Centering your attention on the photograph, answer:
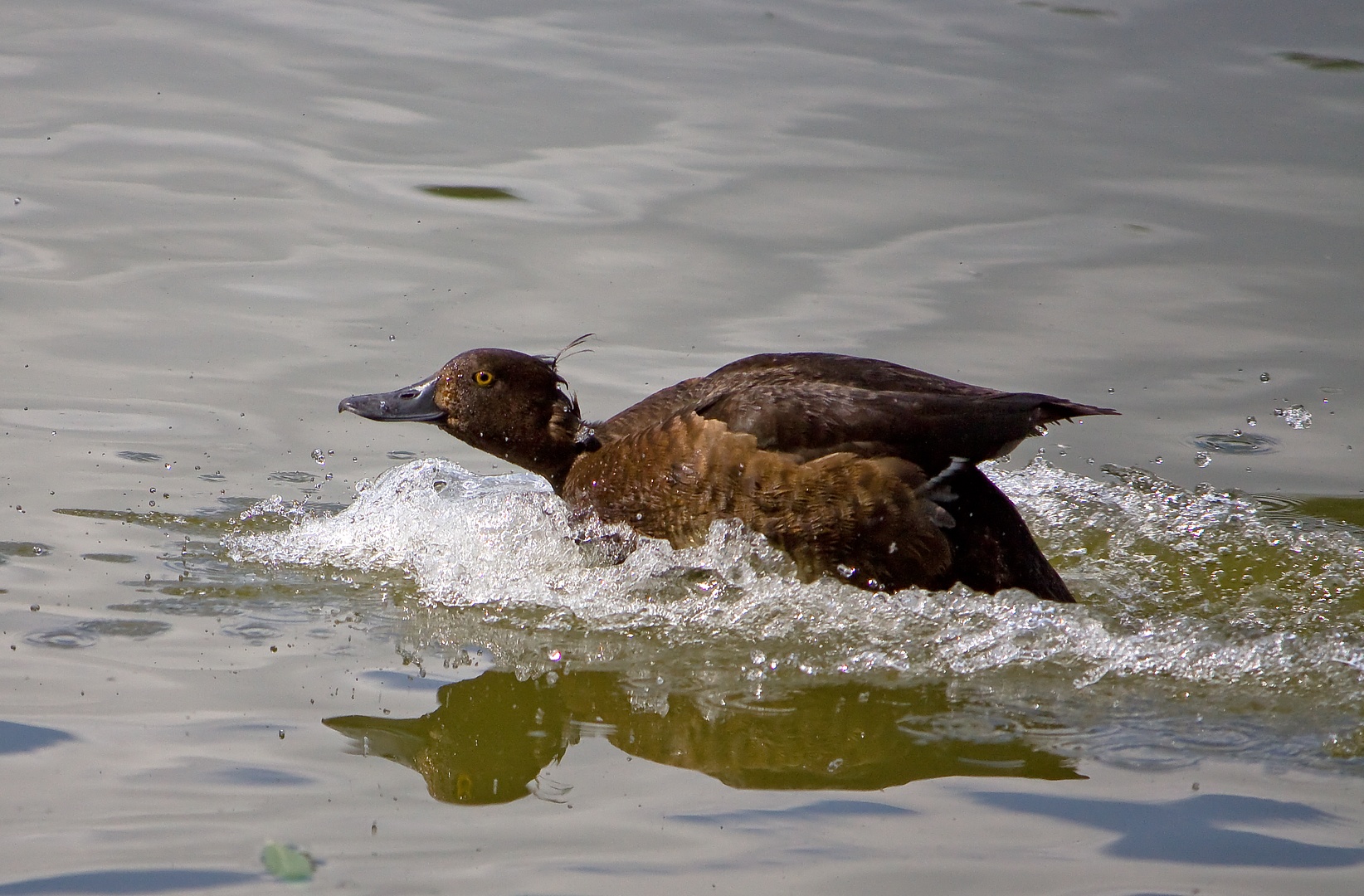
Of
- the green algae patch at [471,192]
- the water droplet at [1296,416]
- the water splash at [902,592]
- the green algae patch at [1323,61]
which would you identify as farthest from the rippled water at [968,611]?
the green algae patch at [1323,61]

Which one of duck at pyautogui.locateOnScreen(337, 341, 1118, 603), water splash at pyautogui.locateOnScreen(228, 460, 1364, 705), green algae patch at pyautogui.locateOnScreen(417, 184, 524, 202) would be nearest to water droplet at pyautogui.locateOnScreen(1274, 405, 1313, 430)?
water splash at pyautogui.locateOnScreen(228, 460, 1364, 705)

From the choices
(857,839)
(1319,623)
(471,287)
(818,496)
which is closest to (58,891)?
(857,839)

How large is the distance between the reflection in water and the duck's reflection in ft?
0.57

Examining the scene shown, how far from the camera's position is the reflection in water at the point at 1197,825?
11.3 feet

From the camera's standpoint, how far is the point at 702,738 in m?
4.05

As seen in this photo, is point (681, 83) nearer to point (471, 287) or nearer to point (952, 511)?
point (471, 287)

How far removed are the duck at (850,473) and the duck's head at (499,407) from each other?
0.40 meters

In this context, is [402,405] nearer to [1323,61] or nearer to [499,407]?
[499,407]

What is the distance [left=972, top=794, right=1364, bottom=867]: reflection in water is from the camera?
3.44 meters

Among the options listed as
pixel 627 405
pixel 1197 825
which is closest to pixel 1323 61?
pixel 627 405

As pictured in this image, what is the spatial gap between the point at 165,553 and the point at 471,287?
297cm

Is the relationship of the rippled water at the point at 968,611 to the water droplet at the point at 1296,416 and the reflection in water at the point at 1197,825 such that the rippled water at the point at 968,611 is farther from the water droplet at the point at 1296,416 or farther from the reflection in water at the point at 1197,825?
the water droplet at the point at 1296,416

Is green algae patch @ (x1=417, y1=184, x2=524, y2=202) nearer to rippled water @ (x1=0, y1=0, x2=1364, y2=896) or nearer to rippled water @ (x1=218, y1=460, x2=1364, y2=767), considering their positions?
rippled water @ (x1=0, y1=0, x2=1364, y2=896)

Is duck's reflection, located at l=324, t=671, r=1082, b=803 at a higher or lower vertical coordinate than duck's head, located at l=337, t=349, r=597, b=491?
lower
